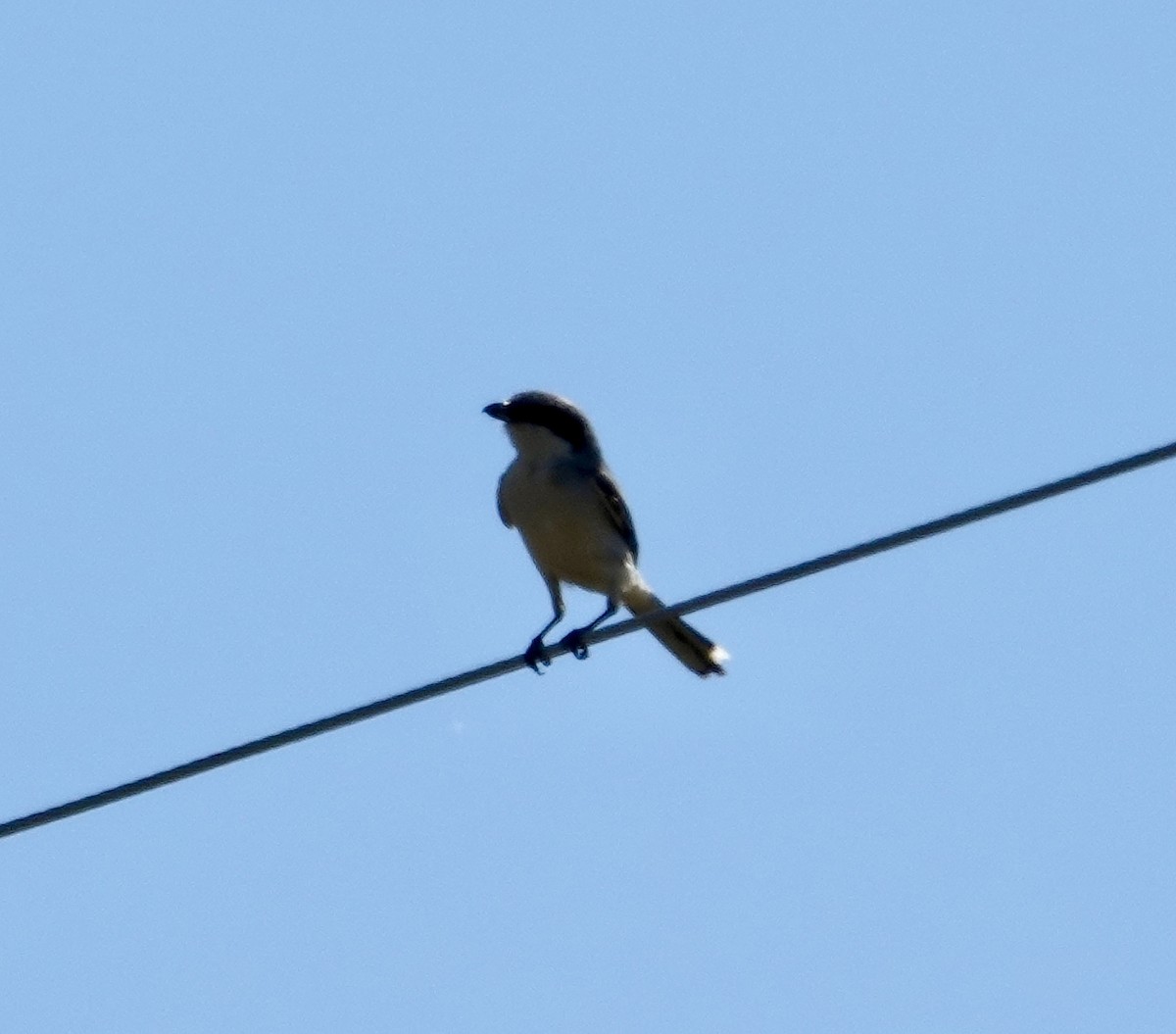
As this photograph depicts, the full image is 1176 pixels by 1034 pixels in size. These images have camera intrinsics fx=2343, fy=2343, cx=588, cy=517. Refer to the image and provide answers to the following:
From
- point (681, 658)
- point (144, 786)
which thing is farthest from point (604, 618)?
point (144, 786)

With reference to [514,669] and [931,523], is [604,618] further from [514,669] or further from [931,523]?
[931,523]

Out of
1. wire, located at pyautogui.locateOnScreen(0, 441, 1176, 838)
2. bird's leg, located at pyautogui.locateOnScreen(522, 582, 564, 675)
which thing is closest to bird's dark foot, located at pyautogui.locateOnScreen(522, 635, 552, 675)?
bird's leg, located at pyautogui.locateOnScreen(522, 582, 564, 675)

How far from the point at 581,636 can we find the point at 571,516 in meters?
1.16

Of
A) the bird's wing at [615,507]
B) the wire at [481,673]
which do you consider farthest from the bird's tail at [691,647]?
the wire at [481,673]

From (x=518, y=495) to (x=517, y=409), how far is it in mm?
619

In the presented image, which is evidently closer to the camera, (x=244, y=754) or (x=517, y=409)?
(x=244, y=754)

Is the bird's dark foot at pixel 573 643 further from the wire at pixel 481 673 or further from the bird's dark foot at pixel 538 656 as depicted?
the wire at pixel 481 673

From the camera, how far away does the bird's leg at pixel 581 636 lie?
10.1m

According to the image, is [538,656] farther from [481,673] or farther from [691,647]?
[481,673]

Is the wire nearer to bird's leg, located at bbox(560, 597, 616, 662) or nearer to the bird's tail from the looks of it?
bird's leg, located at bbox(560, 597, 616, 662)

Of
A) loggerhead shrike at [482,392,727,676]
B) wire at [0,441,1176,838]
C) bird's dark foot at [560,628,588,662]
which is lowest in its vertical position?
wire at [0,441,1176,838]

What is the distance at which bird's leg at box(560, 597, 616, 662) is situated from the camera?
10.1 m

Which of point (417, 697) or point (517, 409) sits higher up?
point (517, 409)

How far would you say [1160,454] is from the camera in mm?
6715
